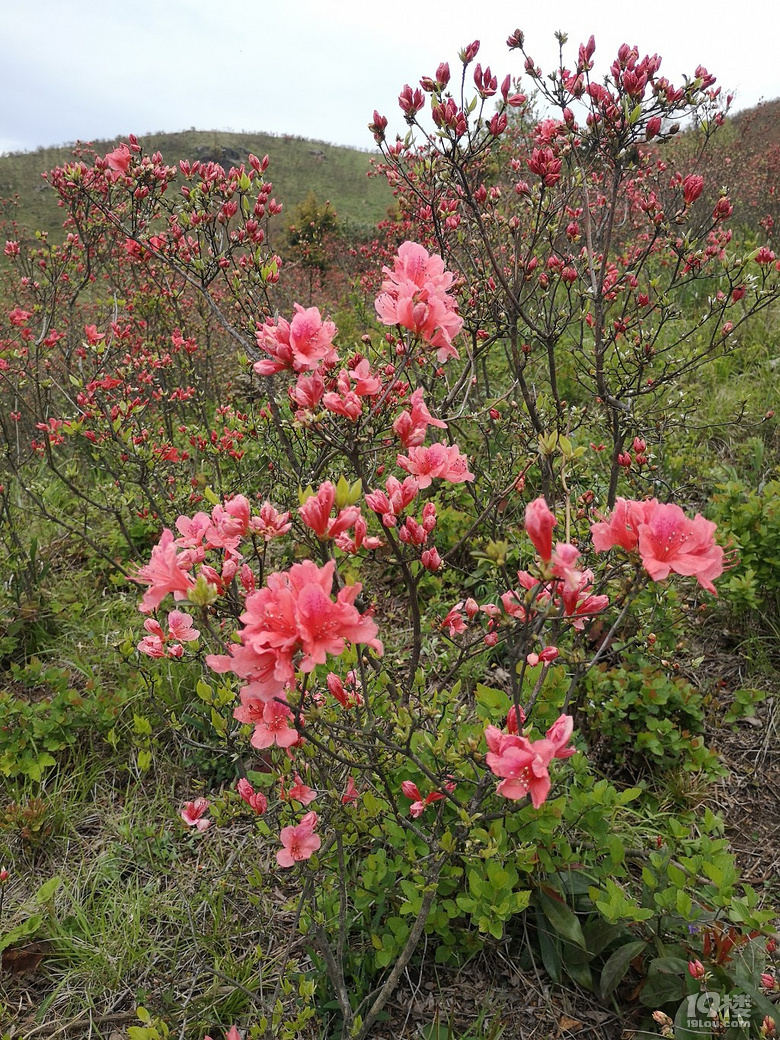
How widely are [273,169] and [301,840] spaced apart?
3416cm

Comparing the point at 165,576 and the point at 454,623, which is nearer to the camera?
the point at 165,576

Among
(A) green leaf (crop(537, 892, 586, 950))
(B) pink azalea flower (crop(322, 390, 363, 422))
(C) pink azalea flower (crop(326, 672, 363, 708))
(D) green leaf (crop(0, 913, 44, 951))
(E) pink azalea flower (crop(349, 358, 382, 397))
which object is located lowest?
(D) green leaf (crop(0, 913, 44, 951))

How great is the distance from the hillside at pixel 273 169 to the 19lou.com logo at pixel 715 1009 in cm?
2270

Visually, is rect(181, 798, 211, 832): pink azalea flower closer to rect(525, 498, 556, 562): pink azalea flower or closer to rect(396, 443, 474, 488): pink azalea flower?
rect(396, 443, 474, 488): pink azalea flower

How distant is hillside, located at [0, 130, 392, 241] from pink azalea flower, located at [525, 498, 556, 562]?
73.5 feet

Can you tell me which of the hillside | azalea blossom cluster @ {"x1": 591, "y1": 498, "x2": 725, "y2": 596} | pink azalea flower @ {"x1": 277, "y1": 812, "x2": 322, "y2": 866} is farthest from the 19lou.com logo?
the hillside

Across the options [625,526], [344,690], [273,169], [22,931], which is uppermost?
[273,169]

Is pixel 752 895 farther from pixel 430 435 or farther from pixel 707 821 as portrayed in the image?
pixel 430 435

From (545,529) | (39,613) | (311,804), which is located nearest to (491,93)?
(545,529)

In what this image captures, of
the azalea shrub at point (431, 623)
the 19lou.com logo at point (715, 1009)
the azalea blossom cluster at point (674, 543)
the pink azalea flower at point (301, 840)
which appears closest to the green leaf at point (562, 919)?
the azalea shrub at point (431, 623)

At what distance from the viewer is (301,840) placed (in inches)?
57.4

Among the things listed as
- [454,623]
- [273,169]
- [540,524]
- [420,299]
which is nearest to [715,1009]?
[454,623]

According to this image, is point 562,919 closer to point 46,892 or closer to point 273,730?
point 273,730

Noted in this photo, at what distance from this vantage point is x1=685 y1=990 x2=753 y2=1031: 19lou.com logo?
141cm
